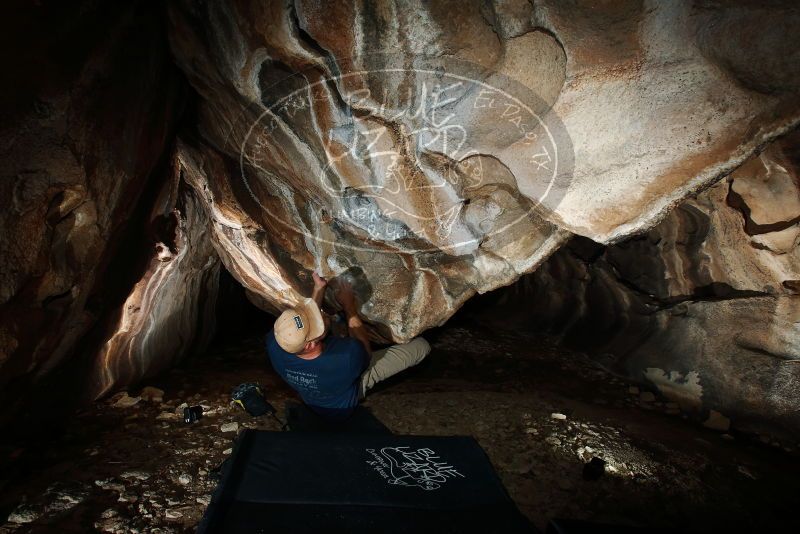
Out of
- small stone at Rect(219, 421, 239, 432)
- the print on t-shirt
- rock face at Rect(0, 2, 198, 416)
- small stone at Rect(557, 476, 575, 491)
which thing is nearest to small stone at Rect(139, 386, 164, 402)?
rock face at Rect(0, 2, 198, 416)

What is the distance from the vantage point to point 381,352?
4.37 metres

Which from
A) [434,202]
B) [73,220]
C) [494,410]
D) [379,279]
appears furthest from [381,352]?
[73,220]

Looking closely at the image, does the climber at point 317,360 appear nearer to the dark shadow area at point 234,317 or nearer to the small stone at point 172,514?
the small stone at point 172,514

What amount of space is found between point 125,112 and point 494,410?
3675 mm

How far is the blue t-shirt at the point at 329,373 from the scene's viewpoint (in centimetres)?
341

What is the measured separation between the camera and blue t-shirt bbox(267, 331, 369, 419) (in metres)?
3.41

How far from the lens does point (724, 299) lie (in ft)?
13.0

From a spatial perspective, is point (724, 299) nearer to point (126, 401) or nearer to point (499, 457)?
point (499, 457)

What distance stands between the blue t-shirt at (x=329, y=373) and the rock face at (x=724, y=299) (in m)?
3.17

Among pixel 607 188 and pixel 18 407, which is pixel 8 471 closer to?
pixel 18 407

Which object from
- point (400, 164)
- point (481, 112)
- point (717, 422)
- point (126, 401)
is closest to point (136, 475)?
point (126, 401)

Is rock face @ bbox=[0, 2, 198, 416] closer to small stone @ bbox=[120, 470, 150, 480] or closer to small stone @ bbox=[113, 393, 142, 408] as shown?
small stone @ bbox=[113, 393, 142, 408]

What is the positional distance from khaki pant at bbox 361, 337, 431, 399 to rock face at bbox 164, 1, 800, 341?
3.31ft

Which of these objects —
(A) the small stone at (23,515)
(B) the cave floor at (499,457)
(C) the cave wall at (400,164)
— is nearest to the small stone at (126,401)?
(B) the cave floor at (499,457)
